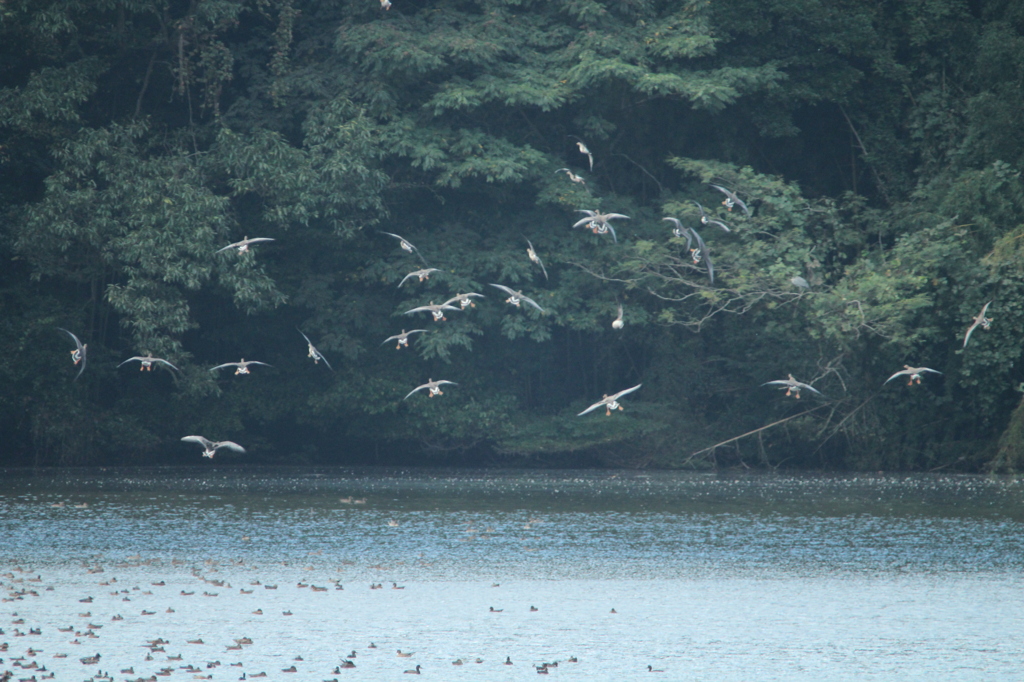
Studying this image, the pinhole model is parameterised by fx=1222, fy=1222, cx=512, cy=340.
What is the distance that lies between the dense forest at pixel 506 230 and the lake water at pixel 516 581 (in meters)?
4.48

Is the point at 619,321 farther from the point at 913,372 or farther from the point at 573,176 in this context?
the point at 913,372

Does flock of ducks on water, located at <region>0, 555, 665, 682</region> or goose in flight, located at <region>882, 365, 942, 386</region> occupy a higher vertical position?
goose in flight, located at <region>882, 365, 942, 386</region>

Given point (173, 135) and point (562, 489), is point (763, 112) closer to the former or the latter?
point (562, 489)

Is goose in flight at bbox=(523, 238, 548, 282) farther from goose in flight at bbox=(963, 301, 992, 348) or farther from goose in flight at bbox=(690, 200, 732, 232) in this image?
goose in flight at bbox=(963, 301, 992, 348)

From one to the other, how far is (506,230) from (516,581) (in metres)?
17.5

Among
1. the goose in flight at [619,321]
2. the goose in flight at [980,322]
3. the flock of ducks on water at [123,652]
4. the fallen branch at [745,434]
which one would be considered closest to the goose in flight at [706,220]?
the goose in flight at [619,321]

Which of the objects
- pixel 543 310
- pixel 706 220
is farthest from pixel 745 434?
pixel 543 310

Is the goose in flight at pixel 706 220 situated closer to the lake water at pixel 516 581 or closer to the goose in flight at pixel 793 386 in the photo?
the goose in flight at pixel 793 386

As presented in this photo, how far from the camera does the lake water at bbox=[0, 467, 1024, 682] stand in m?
12.2

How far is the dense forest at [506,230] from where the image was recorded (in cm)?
2889

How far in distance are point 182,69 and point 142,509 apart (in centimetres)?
1234

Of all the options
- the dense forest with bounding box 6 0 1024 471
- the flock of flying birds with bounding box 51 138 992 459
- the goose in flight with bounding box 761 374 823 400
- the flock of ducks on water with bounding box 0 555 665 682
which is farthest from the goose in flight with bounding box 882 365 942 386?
the flock of ducks on water with bounding box 0 555 665 682

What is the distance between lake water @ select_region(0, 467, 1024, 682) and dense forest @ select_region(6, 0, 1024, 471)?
4.48 m

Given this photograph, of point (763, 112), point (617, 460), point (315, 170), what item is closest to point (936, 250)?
point (763, 112)
